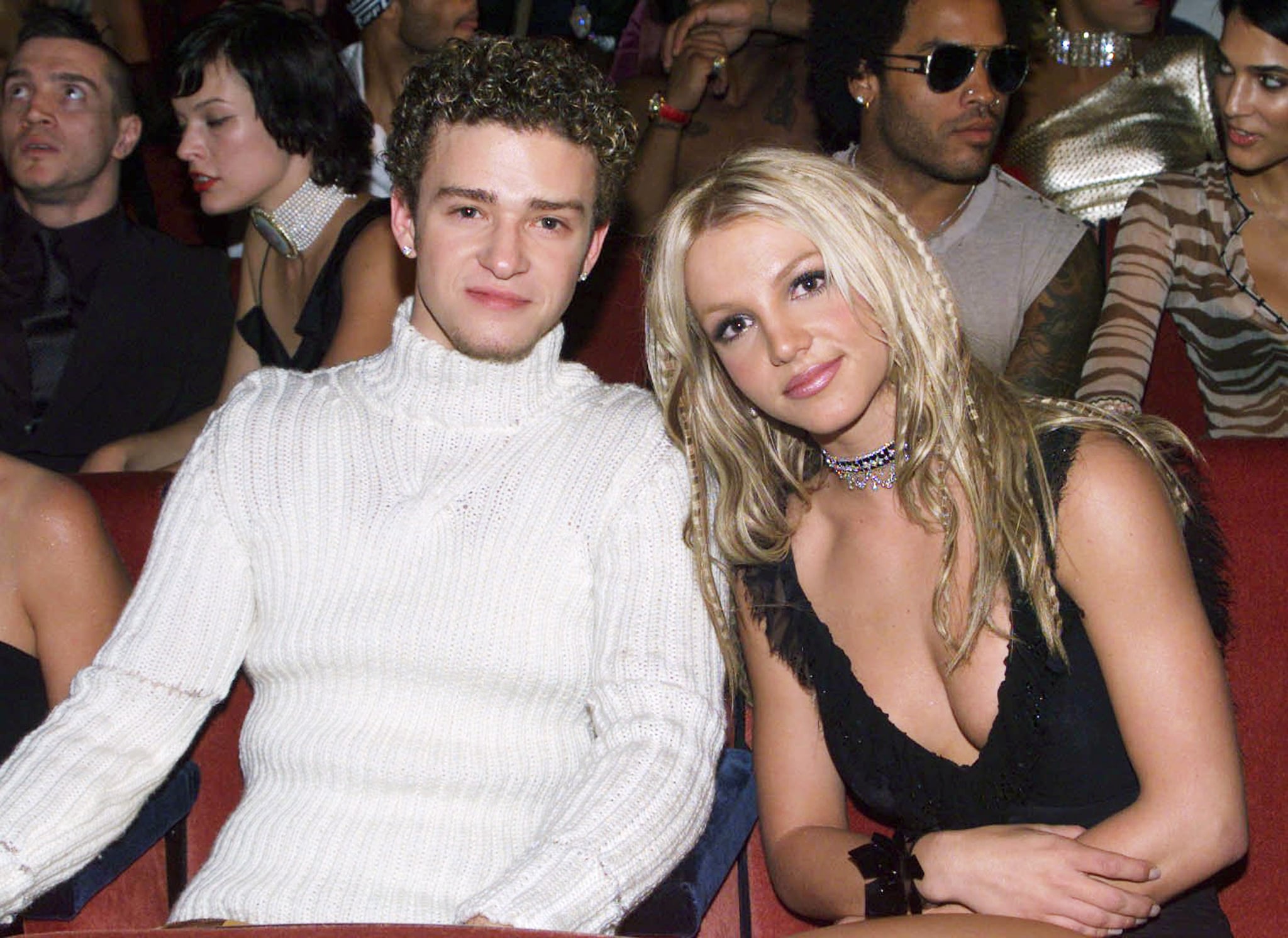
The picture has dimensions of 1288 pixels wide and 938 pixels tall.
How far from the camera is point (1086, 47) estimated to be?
2.70 m

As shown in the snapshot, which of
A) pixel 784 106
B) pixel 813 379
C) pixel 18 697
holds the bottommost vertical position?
pixel 18 697

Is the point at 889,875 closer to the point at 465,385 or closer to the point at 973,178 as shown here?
the point at 465,385

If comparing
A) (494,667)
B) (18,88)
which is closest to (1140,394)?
(494,667)

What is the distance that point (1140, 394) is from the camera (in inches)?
80.7

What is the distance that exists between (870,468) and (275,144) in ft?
4.58

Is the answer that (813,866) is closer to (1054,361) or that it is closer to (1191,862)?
(1191,862)

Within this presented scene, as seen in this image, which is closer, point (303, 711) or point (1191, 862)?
point (1191, 862)

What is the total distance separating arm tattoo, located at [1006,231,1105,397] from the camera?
2160mm

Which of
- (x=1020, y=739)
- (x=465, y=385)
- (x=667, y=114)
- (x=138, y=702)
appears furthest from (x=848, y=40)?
(x=138, y=702)

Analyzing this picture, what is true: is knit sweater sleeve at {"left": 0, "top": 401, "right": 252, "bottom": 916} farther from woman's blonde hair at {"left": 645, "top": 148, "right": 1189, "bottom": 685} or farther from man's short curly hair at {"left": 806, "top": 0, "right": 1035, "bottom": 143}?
man's short curly hair at {"left": 806, "top": 0, "right": 1035, "bottom": 143}

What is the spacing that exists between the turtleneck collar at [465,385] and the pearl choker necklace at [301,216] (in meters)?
0.94

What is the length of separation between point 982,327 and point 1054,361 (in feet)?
0.39

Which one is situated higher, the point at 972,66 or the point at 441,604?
the point at 972,66

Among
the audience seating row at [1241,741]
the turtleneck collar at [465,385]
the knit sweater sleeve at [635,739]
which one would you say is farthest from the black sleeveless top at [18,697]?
the knit sweater sleeve at [635,739]
